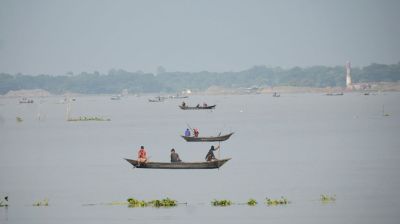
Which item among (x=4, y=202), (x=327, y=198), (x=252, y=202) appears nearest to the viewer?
(x=252, y=202)

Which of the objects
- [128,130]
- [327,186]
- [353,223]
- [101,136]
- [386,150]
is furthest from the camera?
[128,130]

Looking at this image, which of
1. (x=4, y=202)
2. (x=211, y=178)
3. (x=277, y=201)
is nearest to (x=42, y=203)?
(x=4, y=202)

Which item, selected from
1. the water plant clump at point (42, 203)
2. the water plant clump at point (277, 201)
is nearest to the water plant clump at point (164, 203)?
the water plant clump at point (277, 201)

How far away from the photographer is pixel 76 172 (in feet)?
195

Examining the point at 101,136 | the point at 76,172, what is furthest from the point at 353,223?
the point at 101,136

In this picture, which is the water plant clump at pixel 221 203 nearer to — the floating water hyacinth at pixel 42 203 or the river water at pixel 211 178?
the river water at pixel 211 178

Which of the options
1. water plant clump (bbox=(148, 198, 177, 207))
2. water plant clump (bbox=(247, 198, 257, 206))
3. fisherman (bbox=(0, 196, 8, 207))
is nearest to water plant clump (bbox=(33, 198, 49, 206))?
fisherman (bbox=(0, 196, 8, 207))

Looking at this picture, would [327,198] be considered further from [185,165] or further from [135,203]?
[185,165]

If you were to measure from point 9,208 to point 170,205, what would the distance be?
7739 millimetres

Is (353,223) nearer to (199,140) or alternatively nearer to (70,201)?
(70,201)

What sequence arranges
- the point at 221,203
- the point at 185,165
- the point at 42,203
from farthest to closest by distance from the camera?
the point at 185,165
the point at 42,203
the point at 221,203

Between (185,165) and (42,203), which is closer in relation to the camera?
(42,203)

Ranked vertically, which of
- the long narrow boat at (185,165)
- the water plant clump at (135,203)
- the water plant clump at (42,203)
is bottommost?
the water plant clump at (42,203)

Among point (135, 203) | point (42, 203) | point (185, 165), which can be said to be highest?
point (185, 165)
